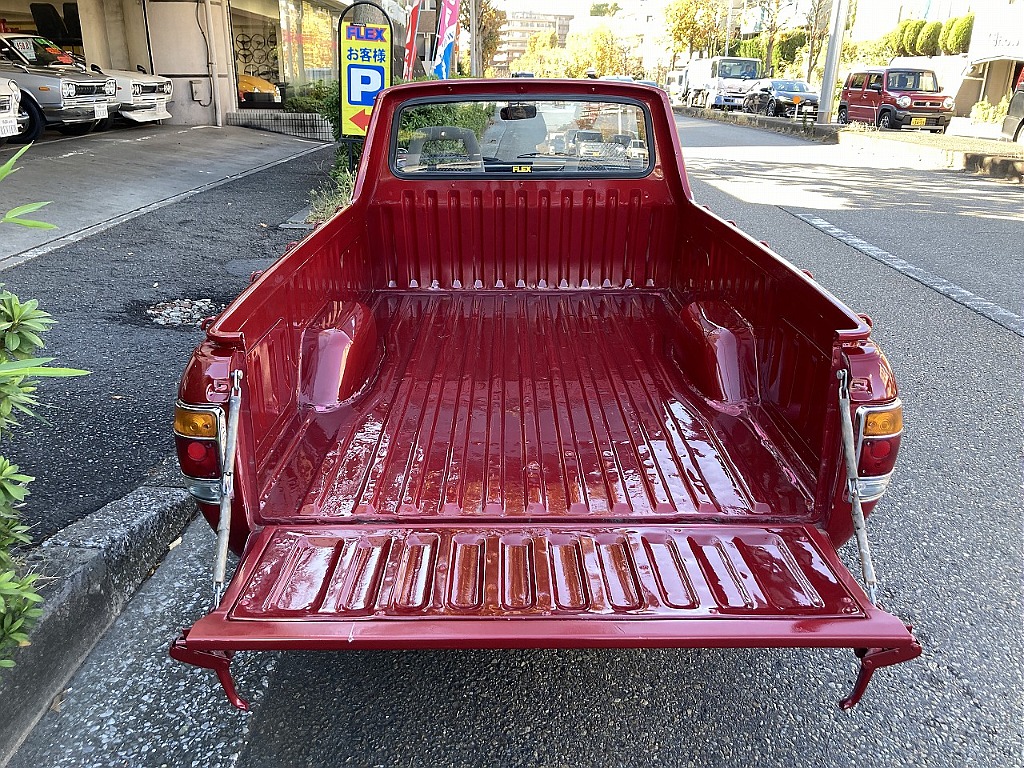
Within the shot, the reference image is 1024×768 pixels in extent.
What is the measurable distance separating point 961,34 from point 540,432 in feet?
130

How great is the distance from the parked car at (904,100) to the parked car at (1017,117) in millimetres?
4277

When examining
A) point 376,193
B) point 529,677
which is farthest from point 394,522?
point 376,193

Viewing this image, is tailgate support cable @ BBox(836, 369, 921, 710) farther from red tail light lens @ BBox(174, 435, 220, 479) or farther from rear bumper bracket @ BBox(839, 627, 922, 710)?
red tail light lens @ BBox(174, 435, 220, 479)

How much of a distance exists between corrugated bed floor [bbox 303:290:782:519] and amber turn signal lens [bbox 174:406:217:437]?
0.44 m

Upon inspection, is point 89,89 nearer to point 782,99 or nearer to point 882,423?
point 882,423

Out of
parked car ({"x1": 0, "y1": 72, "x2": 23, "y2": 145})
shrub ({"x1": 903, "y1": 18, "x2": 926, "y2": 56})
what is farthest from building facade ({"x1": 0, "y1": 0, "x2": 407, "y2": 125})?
shrub ({"x1": 903, "y1": 18, "x2": 926, "y2": 56})

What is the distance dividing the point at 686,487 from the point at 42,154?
12708mm

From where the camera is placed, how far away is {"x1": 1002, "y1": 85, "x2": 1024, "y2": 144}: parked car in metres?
17.0

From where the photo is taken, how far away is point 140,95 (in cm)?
1561

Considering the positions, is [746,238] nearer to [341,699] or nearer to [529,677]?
[529,677]

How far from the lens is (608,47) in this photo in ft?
271

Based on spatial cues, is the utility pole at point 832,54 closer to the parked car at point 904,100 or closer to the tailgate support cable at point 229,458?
the parked car at point 904,100

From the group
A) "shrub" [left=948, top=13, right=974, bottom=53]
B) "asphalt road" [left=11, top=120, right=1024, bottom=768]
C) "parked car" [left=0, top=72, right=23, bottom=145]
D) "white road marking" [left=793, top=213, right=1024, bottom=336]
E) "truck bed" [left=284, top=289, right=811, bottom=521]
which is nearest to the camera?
"asphalt road" [left=11, top=120, right=1024, bottom=768]

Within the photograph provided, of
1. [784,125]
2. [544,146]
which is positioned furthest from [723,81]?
[544,146]
